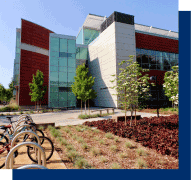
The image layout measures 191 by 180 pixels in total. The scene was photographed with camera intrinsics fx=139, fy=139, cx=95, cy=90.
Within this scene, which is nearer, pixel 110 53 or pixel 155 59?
pixel 110 53

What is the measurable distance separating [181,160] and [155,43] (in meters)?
28.0

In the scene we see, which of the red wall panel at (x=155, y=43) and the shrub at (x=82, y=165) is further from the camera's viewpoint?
the red wall panel at (x=155, y=43)

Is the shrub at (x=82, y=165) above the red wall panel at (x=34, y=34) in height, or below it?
below

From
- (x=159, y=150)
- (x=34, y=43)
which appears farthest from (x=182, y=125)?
(x=34, y=43)

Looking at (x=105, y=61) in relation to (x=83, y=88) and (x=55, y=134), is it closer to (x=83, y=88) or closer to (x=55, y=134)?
(x=83, y=88)

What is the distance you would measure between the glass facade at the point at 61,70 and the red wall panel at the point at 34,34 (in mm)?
3280

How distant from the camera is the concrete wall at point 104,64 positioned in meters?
23.0

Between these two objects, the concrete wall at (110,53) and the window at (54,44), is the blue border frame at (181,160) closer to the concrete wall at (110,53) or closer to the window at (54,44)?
the concrete wall at (110,53)

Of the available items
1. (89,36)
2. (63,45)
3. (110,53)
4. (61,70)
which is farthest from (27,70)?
(89,36)

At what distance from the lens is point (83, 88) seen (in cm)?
1326

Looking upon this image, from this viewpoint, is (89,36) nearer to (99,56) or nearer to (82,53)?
(82,53)

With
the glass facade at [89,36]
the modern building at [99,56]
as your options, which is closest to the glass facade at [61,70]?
the modern building at [99,56]

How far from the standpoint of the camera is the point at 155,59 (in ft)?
86.9
